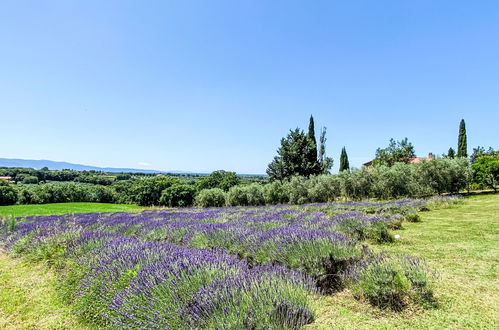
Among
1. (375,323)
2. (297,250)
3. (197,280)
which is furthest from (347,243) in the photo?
(197,280)

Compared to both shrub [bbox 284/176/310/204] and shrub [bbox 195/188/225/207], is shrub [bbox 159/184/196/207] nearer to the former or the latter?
shrub [bbox 195/188/225/207]

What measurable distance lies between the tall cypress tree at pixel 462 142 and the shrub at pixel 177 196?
4821cm

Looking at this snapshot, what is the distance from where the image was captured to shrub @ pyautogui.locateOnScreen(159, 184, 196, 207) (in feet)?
147

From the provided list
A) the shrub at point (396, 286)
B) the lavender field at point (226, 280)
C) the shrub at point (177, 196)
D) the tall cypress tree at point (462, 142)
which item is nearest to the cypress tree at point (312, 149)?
the shrub at point (177, 196)

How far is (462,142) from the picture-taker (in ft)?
144

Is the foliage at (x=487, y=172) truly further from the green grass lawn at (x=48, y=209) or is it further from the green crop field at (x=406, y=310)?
the green grass lawn at (x=48, y=209)

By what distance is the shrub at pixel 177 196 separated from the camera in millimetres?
44781

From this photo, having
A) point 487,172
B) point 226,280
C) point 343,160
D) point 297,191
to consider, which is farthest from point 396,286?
point 343,160

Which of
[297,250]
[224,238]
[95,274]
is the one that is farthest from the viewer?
[224,238]

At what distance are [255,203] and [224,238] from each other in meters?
23.0

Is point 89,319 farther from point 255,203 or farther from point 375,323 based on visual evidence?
point 255,203

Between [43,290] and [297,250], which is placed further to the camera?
[43,290]

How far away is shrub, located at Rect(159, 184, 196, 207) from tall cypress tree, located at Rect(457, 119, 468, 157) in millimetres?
48210

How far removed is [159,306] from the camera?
7.20 ft
